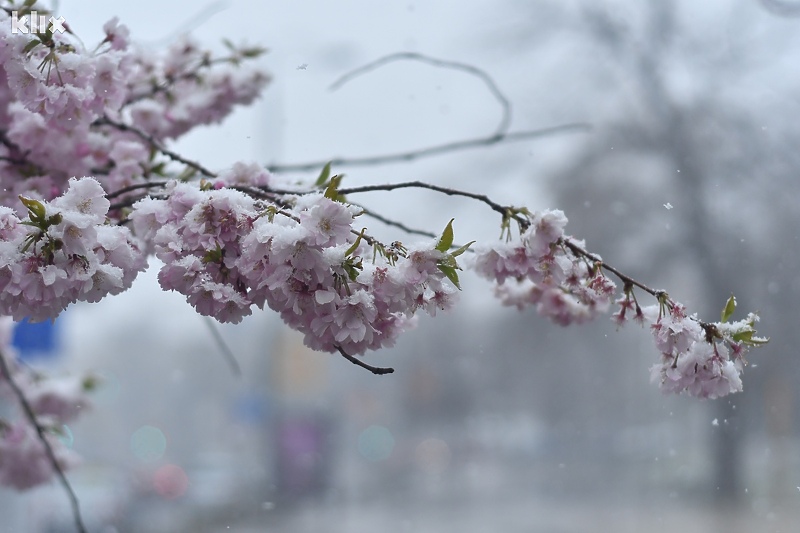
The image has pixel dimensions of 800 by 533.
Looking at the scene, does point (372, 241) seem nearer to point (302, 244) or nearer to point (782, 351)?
point (302, 244)

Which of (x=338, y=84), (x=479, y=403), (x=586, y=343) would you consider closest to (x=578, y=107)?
(x=586, y=343)

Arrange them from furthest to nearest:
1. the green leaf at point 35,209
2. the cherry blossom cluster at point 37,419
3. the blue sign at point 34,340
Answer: the blue sign at point 34,340 → the cherry blossom cluster at point 37,419 → the green leaf at point 35,209

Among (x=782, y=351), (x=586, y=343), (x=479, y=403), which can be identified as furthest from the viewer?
(x=479, y=403)

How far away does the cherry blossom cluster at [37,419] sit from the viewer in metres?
1.15

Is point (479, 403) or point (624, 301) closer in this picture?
point (624, 301)

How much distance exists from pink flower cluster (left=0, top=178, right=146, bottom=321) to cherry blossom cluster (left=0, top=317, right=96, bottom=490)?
2.34ft

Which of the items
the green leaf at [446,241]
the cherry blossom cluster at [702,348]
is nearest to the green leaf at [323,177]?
the green leaf at [446,241]

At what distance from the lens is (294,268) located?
440mm

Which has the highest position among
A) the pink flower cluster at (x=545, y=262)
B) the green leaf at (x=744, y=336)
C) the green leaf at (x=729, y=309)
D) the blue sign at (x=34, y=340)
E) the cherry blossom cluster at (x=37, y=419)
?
the pink flower cluster at (x=545, y=262)

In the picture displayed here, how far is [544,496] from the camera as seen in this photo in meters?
5.03

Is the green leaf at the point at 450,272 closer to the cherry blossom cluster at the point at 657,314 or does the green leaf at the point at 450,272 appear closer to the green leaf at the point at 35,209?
the cherry blossom cluster at the point at 657,314

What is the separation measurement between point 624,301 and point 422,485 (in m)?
5.69

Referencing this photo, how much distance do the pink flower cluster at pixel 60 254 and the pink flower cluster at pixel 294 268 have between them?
0.11ft

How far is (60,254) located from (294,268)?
0.45 ft
